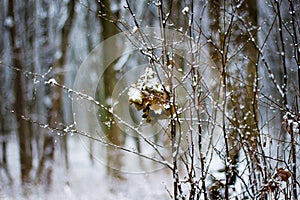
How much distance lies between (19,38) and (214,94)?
15.3 ft

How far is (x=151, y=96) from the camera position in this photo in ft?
5.37

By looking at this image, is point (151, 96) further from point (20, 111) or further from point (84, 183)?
point (20, 111)

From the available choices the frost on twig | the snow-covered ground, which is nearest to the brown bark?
the snow-covered ground

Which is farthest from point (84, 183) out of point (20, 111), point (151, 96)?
point (151, 96)

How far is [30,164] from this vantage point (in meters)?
6.49

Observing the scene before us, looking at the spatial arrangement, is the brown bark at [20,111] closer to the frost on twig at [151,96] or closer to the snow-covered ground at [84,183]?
the snow-covered ground at [84,183]

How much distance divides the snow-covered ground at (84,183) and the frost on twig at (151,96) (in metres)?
3.14

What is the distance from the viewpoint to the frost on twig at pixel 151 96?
1.63 m

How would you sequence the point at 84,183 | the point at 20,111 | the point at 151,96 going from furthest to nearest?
1. the point at 20,111
2. the point at 84,183
3. the point at 151,96

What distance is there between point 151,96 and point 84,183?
14.8ft

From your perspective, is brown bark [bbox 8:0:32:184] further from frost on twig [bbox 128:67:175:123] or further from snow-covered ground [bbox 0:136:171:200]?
frost on twig [bbox 128:67:175:123]

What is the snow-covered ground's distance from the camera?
17.1 ft

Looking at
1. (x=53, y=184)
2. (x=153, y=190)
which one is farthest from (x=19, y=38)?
(x=153, y=190)

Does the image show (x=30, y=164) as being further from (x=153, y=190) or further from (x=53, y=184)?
(x=153, y=190)
